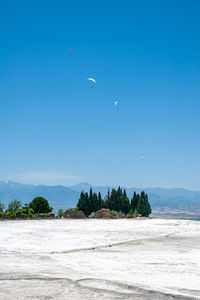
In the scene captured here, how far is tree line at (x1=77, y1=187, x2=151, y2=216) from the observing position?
63.6m

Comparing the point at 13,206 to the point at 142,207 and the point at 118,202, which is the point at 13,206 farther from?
the point at 142,207

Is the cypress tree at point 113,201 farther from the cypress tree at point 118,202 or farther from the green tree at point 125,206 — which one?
the green tree at point 125,206

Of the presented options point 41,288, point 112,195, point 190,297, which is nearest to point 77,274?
point 41,288

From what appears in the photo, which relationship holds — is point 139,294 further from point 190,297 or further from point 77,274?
point 77,274

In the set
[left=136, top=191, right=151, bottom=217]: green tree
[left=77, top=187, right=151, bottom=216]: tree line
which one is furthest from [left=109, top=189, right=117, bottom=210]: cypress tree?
[left=136, top=191, right=151, bottom=217]: green tree

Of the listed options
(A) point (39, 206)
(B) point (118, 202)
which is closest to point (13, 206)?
(A) point (39, 206)

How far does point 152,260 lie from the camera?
13297 millimetres

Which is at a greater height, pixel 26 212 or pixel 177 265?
pixel 26 212

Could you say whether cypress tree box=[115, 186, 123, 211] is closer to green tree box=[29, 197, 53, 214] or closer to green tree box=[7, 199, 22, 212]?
green tree box=[29, 197, 53, 214]

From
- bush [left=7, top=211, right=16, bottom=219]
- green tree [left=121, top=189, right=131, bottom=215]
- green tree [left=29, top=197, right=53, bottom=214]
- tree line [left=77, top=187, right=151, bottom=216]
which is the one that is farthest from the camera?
green tree [left=121, top=189, right=131, bottom=215]

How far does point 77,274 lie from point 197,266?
534 cm

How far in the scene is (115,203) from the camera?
222 ft

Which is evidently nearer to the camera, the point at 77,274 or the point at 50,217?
the point at 77,274

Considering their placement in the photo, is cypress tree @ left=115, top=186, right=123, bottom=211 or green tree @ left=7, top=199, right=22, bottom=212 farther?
cypress tree @ left=115, top=186, right=123, bottom=211
